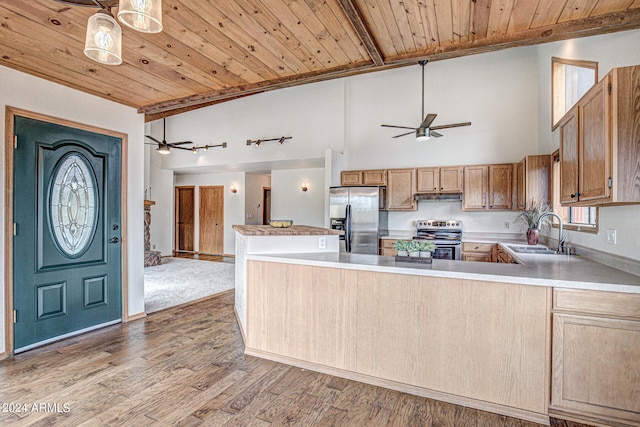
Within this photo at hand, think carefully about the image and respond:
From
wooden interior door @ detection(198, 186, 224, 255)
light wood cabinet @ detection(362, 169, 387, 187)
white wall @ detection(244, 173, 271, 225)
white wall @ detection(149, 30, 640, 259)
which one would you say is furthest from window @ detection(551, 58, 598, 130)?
wooden interior door @ detection(198, 186, 224, 255)

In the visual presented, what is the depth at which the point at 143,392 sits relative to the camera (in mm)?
2238

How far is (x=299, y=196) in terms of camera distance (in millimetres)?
7988

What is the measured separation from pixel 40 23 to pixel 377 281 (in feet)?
9.38

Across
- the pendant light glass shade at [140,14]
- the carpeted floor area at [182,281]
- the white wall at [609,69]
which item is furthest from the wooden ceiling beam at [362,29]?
the carpeted floor area at [182,281]

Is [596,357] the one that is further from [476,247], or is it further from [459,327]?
[476,247]

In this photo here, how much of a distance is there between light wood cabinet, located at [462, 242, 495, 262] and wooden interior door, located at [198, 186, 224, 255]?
20.7ft

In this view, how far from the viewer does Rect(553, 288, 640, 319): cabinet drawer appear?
5.92ft

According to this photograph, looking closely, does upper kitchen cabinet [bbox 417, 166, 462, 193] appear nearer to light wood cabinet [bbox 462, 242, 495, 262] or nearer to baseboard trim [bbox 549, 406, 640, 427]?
Answer: light wood cabinet [bbox 462, 242, 495, 262]

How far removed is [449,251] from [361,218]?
1536mm

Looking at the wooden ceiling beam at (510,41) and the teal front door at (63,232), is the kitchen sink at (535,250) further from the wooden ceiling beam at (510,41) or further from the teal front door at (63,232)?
the teal front door at (63,232)

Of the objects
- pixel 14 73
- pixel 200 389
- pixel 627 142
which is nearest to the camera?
pixel 627 142

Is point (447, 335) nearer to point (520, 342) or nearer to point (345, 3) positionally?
point (520, 342)

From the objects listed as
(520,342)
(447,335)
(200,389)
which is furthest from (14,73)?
(520,342)

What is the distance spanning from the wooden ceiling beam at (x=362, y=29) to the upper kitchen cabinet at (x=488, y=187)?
3510 millimetres
